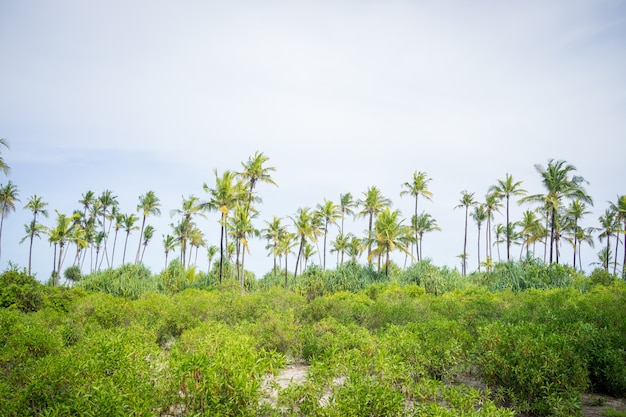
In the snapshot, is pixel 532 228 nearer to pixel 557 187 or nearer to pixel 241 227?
pixel 557 187

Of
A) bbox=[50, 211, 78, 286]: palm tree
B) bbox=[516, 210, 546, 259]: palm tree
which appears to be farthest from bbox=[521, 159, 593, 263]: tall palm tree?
bbox=[50, 211, 78, 286]: palm tree

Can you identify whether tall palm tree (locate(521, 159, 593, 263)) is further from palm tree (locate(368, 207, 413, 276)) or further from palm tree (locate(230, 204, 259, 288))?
palm tree (locate(230, 204, 259, 288))

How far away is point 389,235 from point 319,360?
2695 centimetres

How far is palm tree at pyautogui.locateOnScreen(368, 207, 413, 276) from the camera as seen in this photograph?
36281 millimetres

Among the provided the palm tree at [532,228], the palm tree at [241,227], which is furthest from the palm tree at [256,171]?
the palm tree at [532,228]

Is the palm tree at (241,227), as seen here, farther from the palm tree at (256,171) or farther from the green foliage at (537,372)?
the green foliage at (537,372)

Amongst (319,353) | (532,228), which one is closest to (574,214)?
(532,228)

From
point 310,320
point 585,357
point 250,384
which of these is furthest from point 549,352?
point 310,320

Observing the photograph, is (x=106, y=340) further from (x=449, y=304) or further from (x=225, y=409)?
(x=449, y=304)

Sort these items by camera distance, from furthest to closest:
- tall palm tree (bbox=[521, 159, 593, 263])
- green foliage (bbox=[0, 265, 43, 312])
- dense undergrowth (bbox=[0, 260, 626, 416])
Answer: tall palm tree (bbox=[521, 159, 593, 263]) → green foliage (bbox=[0, 265, 43, 312]) → dense undergrowth (bbox=[0, 260, 626, 416])

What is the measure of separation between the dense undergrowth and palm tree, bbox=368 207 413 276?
19.6 m

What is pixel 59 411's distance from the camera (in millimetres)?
4852

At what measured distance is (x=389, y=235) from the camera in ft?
119

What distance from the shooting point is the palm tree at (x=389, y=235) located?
119ft
